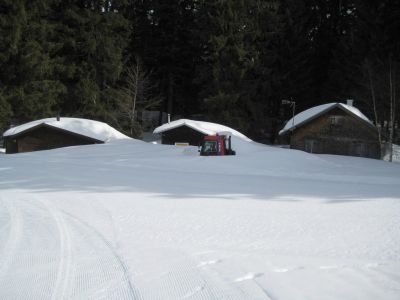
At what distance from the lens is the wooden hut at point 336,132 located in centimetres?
2848

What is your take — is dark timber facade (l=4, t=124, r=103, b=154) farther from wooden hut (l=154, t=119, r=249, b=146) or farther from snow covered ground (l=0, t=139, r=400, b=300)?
snow covered ground (l=0, t=139, r=400, b=300)

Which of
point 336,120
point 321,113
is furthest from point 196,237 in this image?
point 336,120

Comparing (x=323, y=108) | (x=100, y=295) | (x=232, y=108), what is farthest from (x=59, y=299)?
(x=232, y=108)

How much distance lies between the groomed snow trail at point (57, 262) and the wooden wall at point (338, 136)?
2536 centimetres

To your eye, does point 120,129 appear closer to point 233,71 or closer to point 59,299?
point 233,71

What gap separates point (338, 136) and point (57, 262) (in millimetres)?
27447

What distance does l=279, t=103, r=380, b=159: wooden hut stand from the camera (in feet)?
93.5

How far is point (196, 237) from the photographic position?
6621 millimetres

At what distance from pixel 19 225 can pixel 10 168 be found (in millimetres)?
9331

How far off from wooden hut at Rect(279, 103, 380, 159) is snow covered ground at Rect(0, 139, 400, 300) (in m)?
15.9

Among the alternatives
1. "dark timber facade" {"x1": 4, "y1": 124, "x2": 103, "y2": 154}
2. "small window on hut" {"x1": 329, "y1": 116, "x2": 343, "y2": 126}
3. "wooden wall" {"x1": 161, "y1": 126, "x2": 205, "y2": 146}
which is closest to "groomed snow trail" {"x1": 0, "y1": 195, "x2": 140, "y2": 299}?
"dark timber facade" {"x1": 4, "y1": 124, "x2": 103, "y2": 154}

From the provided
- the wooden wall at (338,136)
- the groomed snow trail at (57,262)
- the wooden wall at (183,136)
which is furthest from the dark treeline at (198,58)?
the groomed snow trail at (57,262)

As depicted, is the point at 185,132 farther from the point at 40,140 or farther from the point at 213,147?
the point at 40,140

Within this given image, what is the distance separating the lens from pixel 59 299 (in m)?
4.17
